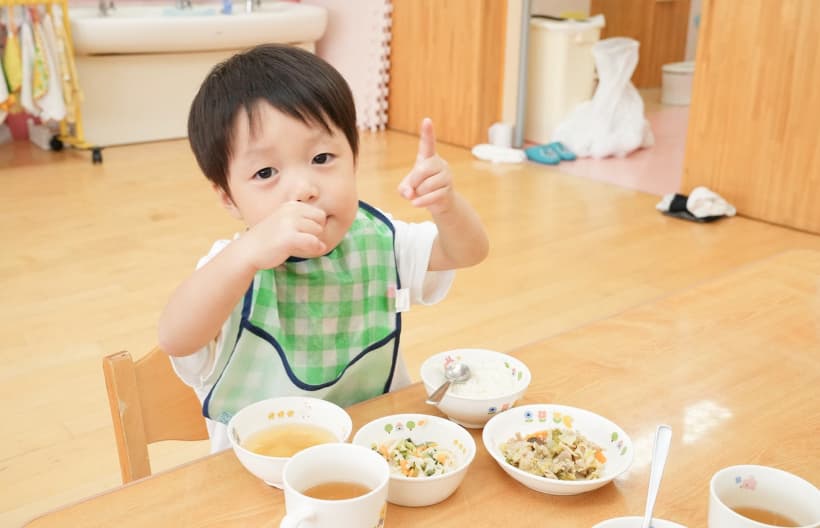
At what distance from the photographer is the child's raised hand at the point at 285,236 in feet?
2.56

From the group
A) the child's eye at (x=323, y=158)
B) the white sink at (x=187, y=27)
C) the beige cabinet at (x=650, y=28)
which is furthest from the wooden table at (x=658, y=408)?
the beige cabinet at (x=650, y=28)

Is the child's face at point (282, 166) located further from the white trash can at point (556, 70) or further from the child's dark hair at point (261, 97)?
the white trash can at point (556, 70)

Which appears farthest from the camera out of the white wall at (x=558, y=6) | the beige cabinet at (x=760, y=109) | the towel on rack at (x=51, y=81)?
the white wall at (x=558, y=6)

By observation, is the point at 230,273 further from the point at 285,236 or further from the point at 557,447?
the point at 557,447

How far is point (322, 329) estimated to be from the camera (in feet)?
3.55

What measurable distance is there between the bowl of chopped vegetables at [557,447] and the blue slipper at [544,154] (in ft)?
12.2

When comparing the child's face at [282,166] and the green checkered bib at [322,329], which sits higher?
the child's face at [282,166]

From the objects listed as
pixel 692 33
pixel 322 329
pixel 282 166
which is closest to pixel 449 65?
pixel 692 33

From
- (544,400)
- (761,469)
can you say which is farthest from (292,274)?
(761,469)

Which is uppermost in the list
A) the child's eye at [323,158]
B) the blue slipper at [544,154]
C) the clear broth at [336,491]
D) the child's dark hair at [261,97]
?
the child's dark hair at [261,97]

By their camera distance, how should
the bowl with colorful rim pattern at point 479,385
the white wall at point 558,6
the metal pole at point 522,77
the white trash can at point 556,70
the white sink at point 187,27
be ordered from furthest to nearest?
the white wall at point 558,6
the white trash can at point 556,70
the metal pole at point 522,77
the white sink at point 187,27
the bowl with colorful rim pattern at point 479,385

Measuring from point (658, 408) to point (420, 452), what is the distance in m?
0.29

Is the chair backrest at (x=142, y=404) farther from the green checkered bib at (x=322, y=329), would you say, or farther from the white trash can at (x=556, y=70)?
the white trash can at (x=556, y=70)

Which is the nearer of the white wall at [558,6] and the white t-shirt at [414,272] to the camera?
the white t-shirt at [414,272]
